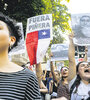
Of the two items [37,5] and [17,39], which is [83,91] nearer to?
[17,39]

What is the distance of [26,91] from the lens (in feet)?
4.30

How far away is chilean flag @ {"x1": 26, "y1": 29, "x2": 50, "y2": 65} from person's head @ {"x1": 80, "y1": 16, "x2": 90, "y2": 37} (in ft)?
2.63

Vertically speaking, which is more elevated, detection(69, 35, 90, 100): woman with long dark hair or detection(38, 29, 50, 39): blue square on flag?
detection(38, 29, 50, 39): blue square on flag

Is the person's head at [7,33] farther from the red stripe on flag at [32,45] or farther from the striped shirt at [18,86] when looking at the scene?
the red stripe on flag at [32,45]

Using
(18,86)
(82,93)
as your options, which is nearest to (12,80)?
(18,86)

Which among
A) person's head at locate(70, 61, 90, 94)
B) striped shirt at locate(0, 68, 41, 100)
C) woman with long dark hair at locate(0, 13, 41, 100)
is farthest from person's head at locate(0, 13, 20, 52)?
person's head at locate(70, 61, 90, 94)

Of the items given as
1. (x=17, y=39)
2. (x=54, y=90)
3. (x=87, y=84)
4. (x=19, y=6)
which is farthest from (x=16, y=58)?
(x=19, y=6)

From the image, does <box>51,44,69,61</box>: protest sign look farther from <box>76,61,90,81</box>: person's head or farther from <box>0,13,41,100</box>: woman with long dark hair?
<box>0,13,41,100</box>: woman with long dark hair

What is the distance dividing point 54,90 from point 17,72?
3694mm

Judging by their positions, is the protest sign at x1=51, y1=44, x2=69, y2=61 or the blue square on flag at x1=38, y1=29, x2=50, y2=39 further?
the protest sign at x1=51, y1=44, x2=69, y2=61

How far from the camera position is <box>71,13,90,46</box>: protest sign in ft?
14.9

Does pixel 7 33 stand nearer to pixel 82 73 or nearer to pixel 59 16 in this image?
pixel 82 73

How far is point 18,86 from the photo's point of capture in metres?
1.28

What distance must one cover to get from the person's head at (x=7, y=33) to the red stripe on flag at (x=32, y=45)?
316cm
